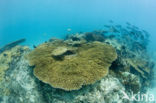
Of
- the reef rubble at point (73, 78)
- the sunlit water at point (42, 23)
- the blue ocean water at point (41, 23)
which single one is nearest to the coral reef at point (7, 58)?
the reef rubble at point (73, 78)

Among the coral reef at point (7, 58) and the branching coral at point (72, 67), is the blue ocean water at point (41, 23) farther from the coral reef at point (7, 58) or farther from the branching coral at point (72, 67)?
the branching coral at point (72, 67)

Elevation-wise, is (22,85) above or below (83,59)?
below

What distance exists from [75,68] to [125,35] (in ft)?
48.9

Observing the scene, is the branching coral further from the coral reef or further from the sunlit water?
the sunlit water

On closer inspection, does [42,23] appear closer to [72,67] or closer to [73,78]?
[72,67]

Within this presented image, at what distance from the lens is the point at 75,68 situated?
187 inches

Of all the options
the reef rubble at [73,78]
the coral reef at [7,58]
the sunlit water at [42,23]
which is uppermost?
the sunlit water at [42,23]

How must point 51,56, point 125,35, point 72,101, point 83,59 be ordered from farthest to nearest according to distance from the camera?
1. point 125,35
2. point 51,56
3. point 83,59
4. point 72,101

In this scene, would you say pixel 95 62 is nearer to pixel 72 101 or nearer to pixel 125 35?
pixel 72 101

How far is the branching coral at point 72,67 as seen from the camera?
4.38 metres

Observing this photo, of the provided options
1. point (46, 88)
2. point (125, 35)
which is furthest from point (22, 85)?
point (125, 35)

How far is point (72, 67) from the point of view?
4.81m

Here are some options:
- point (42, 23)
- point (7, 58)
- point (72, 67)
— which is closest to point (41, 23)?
point (42, 23)

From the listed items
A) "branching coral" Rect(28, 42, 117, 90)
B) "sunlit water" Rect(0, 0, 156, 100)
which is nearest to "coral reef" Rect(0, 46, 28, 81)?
"branching coral" Rect(28, 42, 117, 90)
